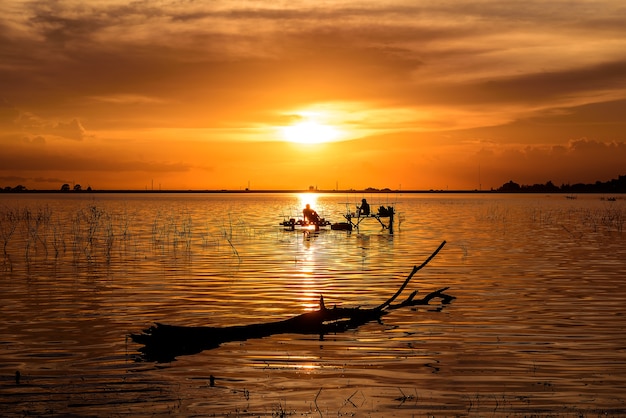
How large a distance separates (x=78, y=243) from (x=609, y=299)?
35.3 meters

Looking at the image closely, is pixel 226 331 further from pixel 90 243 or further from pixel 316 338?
pixel 90 243

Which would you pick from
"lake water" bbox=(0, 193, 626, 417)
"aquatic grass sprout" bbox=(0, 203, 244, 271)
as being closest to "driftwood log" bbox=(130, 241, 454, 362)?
"lake water" bbox=(0, 193, 626, 417)

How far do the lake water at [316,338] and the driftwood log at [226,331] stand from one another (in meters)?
0.30

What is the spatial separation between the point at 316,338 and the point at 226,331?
243 centimetres

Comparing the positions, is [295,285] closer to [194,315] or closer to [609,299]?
[194,315]

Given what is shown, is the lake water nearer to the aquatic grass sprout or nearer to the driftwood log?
the driftwood log

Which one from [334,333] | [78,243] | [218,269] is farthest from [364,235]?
[334,333]

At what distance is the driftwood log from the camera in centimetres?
1667

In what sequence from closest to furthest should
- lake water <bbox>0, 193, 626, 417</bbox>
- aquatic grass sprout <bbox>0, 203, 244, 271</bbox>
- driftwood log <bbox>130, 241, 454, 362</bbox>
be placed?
1. lake water <bbox>0, 193, 626, 417</bbox>
2. driftwood log <bbox>130, 241, 454, 362</bbox>
3. aquatic grass sprout <bbox>0, 203, 244, 271</bbox>

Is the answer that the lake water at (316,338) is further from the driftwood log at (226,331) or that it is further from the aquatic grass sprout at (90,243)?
the aquatic grass sprout at (90,243)

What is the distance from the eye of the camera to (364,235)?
61156mm

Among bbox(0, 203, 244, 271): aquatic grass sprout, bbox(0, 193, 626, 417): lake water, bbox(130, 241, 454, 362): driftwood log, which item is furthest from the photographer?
bbox(0, 203, 244, 271): aquatic grass sprout

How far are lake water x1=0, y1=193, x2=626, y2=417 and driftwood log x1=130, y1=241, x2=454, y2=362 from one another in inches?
11.8

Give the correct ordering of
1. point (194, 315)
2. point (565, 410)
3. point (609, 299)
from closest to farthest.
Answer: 1. point (565, 410)
2. point (194, 315)
3. point (609, 299)
